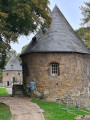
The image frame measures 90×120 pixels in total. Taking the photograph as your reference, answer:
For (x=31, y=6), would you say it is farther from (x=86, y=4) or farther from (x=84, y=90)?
(x=86, y=4)

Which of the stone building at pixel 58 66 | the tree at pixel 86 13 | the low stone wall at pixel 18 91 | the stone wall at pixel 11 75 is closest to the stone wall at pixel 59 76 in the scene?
the stone building at pixel 58 66

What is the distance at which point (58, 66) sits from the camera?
61.9ft

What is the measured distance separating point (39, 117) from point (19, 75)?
47.4 metres

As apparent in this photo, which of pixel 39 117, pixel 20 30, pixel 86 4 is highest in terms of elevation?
pixel 86 4

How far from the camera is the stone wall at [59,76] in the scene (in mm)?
18578

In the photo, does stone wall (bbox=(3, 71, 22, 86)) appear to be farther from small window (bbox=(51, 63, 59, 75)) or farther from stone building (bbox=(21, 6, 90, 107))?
small window (bbox=(51, 63, 59, 75))

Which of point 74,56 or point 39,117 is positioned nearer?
point 39,117

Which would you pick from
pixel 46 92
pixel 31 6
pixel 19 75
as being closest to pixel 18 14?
pixel 31 6

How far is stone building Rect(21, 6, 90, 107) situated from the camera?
61.0ft

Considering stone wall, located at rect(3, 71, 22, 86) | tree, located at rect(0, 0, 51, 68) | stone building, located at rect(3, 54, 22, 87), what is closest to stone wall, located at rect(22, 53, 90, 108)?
tree, located at rect(0, 0, 51, 68)

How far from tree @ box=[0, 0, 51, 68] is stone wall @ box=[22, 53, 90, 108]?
320cm

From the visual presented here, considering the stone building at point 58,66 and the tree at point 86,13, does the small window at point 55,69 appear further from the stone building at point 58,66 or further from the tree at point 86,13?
the tree at point 86,13

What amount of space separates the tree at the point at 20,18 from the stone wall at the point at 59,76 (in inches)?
126

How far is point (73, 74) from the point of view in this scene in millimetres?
18969
